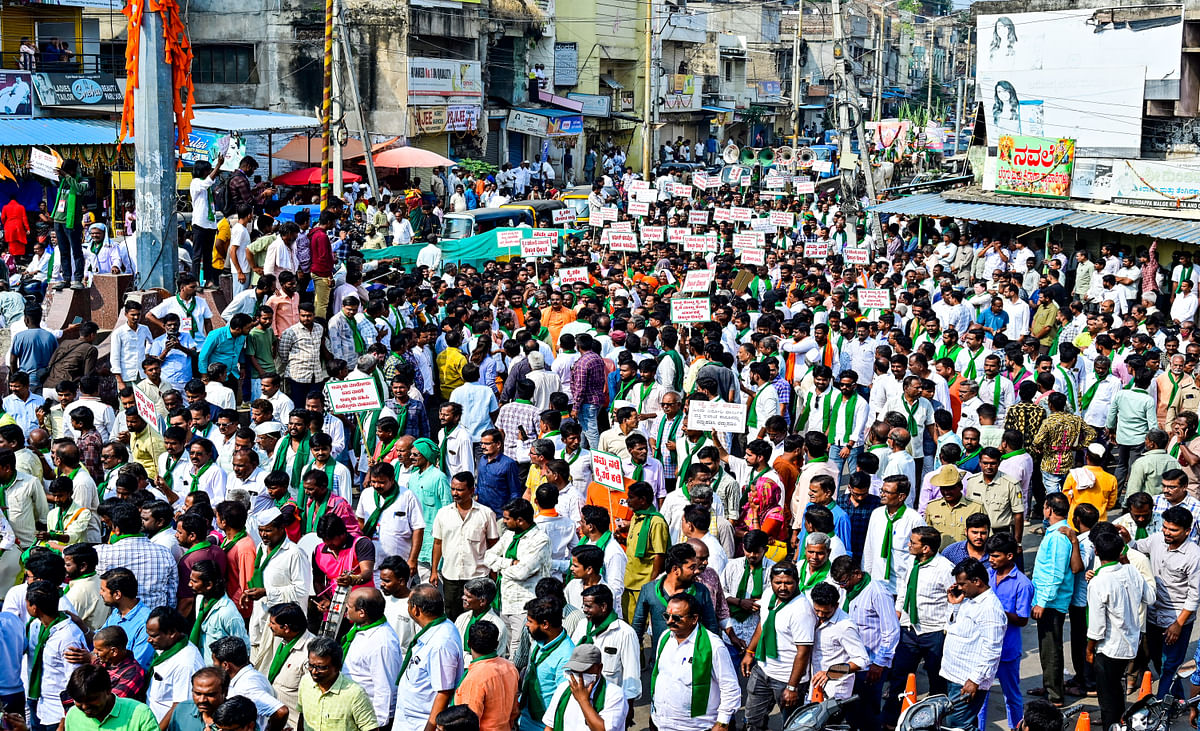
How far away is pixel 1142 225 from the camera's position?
24062 mm

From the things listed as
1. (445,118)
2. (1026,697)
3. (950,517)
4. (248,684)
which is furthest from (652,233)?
(445,118)

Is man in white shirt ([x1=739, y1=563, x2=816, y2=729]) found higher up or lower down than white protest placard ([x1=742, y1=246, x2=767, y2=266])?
lower down

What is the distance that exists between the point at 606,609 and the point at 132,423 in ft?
15.6

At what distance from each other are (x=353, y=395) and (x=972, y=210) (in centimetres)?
1839

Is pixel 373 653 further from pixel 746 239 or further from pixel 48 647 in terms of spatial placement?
pixel 746 239

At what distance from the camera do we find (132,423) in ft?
33.7

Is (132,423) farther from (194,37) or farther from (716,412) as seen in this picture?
(194,37)

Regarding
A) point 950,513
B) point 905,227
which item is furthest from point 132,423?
point 905,227

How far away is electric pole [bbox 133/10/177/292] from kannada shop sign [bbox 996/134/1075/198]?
17468mm

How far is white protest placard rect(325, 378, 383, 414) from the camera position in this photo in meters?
11.1

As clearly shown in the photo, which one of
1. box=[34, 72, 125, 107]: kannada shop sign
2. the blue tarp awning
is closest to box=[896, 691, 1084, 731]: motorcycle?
box=[34, 72, 125, 107]: kannada shop sign

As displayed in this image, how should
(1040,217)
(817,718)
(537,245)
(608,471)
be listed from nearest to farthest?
(817,718)
(608,471)
(537,245)
(1040,217)

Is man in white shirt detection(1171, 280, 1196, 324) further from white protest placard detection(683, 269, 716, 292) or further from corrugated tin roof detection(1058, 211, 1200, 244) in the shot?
white protest placard detection(683, 269, 716, 292)

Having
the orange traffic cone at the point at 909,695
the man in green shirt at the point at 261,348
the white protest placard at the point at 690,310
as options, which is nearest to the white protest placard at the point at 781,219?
the white protest placard at the point at 690,310
